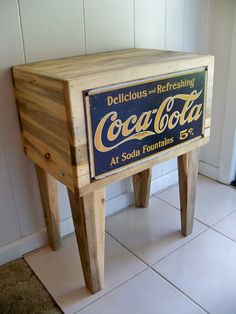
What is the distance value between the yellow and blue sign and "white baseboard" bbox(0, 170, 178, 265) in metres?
0.49

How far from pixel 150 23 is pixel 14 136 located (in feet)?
2.13

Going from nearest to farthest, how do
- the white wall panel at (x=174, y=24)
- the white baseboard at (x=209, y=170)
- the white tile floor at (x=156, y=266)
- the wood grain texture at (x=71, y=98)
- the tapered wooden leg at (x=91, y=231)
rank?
the wood grain texture at (x=71, y=98), the tapered wooden leg at (x=91, y=231), the white tile floor at (x=156, y=266), the white wall panel at (x=174, y=24), the white baseboard at (x=209, y=170)

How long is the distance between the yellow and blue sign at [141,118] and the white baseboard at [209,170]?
25.6 inches

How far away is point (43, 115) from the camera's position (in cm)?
86

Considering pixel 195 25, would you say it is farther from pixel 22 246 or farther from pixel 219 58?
pixel 22 246

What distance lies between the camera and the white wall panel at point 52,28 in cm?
94

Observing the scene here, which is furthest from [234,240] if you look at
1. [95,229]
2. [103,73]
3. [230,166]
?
[103,73]

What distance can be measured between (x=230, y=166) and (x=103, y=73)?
1.01 metres

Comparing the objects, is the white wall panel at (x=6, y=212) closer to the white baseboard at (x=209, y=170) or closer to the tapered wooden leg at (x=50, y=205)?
the tapered wooden leg at (x=50, y=205)

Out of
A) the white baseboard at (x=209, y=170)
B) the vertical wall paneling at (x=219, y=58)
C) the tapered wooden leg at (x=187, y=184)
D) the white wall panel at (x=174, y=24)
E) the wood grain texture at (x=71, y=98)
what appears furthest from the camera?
the white baseboard at (x=209, y=170)

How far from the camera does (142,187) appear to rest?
140 centimetres

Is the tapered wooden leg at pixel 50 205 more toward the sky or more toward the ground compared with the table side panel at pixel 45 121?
more toward the ground

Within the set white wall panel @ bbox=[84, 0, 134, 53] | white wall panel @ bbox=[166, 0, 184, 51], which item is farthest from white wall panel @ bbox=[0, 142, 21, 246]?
white wall panel @ bbox=[166, 0, 184, 51]

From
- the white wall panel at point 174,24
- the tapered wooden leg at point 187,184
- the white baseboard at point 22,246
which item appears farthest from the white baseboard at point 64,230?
the white wall panel at point 174,24
